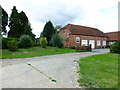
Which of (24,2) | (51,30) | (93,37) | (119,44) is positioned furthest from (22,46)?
(93,37)

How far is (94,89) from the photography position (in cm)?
265

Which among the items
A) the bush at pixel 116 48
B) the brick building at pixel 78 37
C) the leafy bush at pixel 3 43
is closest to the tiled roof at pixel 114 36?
the brick building at pixel 78 37

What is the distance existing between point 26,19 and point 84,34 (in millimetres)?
23262

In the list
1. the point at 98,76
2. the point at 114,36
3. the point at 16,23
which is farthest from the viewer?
the point at 114,36

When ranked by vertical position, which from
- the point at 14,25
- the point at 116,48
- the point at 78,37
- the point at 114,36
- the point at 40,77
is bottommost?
the point at 40,77

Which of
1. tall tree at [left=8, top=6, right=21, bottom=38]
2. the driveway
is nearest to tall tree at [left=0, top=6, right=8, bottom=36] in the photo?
tall tree at [left=8, top=6, right=21, bottom=38]

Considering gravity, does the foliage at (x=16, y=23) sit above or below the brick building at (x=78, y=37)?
above

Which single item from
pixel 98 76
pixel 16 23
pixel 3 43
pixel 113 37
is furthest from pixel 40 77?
pixel 113 37

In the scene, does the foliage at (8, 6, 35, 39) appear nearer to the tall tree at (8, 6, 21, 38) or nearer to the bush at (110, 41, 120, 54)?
the tall tree at (8, 6, 21, 38)

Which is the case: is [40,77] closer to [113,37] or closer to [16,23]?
[16,23]

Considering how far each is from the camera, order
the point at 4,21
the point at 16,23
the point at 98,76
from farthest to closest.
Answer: the point at 16,23 → the point at 4,21 → the point at 98,76

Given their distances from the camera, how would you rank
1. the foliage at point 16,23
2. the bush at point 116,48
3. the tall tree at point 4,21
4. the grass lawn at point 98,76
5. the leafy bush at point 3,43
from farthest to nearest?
the foliage at point 16,23, the tall tree at point 4,21, the leafy bush at point 3,43, the bush at point 116,48, the grass lawn at point 98,76

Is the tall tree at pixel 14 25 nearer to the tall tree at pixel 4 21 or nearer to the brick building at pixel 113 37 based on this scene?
the tall tree at pixel 4 21

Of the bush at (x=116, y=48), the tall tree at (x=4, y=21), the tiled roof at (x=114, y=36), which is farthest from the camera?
the tiled roof at (x=114, y=36)
